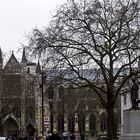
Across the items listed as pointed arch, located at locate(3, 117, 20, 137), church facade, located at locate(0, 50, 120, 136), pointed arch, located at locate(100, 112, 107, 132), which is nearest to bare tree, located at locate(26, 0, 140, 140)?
church facade, located at locate(0, 50, 120, 136)

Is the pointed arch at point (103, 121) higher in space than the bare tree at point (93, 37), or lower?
lower

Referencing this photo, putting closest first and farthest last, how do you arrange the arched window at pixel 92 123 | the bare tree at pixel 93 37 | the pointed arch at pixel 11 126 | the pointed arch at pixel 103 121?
1. the bare tree at pixel 93 37
2. the pointed arch at pixel 11 126
3. the pointed arch at pixel 103 121
4. the arched window at pixel 92 123

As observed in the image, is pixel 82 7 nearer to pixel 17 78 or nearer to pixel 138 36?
pixel 138 36

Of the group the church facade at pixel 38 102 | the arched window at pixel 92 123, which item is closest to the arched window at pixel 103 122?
the church facade at pixel 38 102

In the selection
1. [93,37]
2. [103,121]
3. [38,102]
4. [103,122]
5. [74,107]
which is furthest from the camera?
[103,121]

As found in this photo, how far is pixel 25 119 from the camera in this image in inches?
4284

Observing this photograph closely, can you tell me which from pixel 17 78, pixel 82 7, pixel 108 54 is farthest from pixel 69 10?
pixel 17 78

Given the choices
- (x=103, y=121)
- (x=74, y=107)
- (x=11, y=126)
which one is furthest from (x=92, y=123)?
(x=74, y=107)

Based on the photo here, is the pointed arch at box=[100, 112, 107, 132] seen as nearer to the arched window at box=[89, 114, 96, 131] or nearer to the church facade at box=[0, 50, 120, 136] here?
the church facade at box=[0, 50, 120, 136]

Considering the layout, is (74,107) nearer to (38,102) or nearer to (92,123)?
(38,102)

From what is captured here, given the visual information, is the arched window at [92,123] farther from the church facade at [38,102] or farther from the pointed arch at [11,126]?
the pointed arch at [11,126]

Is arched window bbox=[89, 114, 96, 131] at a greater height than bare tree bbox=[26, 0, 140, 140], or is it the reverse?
bare tree bbox=[26, 0, 140, 140]

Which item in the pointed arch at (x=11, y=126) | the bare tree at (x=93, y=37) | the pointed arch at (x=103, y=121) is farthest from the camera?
the pointed arch at (x=103, y=121)

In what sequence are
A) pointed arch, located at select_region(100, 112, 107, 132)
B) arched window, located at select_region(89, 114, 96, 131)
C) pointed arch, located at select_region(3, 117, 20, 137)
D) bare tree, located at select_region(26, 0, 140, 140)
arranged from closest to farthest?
1. bare tree, located at select_region(26, 0, 140, 140)
2. pointed arch, located at select_region(3, 117, 20, 137)
3. pointed arch, located at select_region(100, 112, 107, 132)
4. arched window, located at select_region(89, 114, 96, 131)
